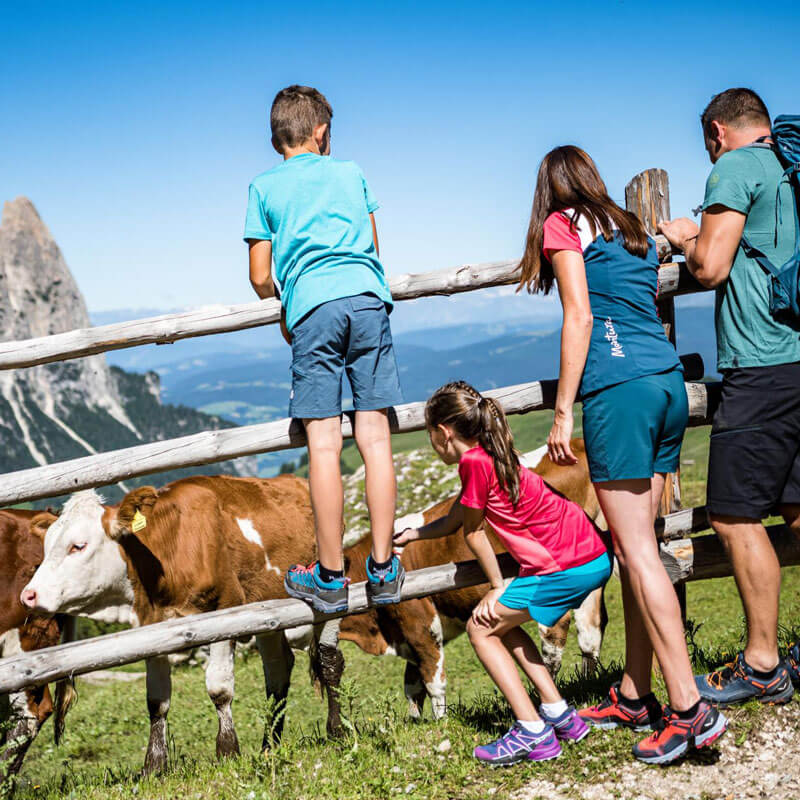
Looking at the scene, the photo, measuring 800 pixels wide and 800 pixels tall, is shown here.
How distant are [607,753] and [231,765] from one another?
193 cm

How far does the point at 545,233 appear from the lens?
12.3ft

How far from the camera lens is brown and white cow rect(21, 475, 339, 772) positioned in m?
5.20

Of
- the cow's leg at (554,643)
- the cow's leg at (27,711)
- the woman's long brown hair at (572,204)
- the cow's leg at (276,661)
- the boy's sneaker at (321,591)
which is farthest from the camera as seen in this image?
the cow's leg at (554,643)

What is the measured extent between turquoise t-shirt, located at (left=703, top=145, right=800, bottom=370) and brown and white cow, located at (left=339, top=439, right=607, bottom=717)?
11.0ft

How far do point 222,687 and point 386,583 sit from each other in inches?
78.7

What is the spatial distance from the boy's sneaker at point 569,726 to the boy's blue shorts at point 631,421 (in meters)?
1.16

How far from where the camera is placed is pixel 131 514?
533 centimetres

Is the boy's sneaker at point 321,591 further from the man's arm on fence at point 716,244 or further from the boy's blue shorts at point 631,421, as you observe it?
the man's arm on fence at point 716,244

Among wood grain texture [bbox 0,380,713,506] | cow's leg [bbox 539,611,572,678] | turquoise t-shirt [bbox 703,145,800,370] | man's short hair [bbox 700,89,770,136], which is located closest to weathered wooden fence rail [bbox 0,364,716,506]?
wood grain texture [bbox 0,380,713,506]

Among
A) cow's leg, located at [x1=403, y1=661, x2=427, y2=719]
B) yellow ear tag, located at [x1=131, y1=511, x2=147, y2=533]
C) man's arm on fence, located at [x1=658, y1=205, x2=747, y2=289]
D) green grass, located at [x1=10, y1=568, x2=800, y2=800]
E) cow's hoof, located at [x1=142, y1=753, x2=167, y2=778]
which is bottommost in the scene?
cow's leg, located at [x1=403, y1=661, x2=427, y2=719]

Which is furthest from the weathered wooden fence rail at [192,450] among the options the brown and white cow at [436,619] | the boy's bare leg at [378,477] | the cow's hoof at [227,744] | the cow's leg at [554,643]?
the cow's leg at [554,643]

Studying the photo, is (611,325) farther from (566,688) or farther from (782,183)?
(566,688)

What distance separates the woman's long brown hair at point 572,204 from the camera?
3719mm

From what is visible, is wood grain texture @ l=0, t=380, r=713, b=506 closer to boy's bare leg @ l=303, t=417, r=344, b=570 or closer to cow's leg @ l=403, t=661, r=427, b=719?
boy's bare leg @ l=303, t=417, r=344, b=570
